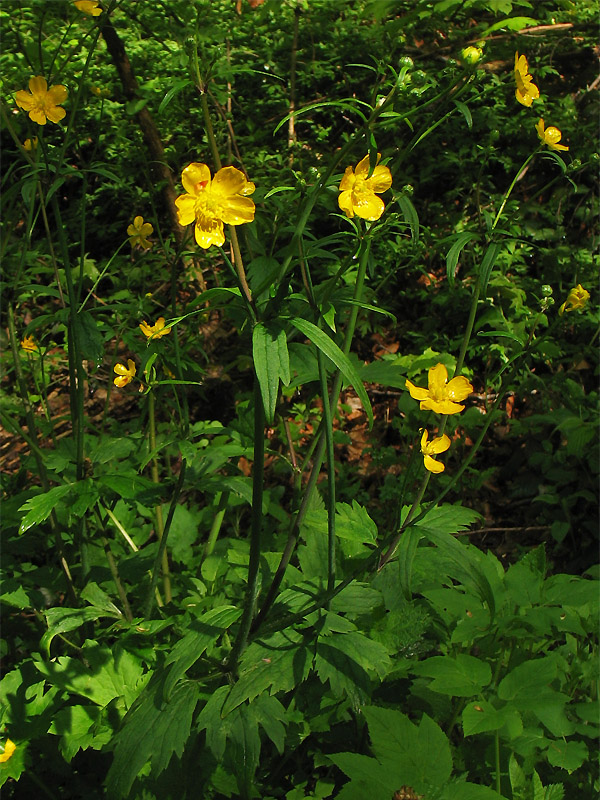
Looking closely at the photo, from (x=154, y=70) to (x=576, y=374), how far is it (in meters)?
3.81

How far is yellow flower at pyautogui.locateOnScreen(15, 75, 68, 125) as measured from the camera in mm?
1696

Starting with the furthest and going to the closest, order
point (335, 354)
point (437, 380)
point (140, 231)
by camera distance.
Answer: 1. point (140, 231)
2. point (437, 380)
3. point (335, 354)

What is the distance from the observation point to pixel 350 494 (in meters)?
3.09

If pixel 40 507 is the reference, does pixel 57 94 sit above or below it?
above

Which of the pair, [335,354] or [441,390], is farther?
[441,390]

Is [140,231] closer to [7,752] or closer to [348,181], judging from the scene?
[348,181]

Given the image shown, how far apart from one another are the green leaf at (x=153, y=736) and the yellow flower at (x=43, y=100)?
1463 millimetres

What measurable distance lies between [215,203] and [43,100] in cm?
88

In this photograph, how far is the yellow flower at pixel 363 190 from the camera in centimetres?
121

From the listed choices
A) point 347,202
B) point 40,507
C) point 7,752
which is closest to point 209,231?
point 347,202

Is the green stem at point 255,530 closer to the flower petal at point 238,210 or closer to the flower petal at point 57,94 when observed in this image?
the flower petal at point 238,210

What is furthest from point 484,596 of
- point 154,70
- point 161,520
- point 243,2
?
point 243,2

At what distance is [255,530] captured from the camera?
134 cm

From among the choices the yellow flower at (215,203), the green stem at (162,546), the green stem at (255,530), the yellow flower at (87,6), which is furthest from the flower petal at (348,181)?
the yellow flower at (87,6)
